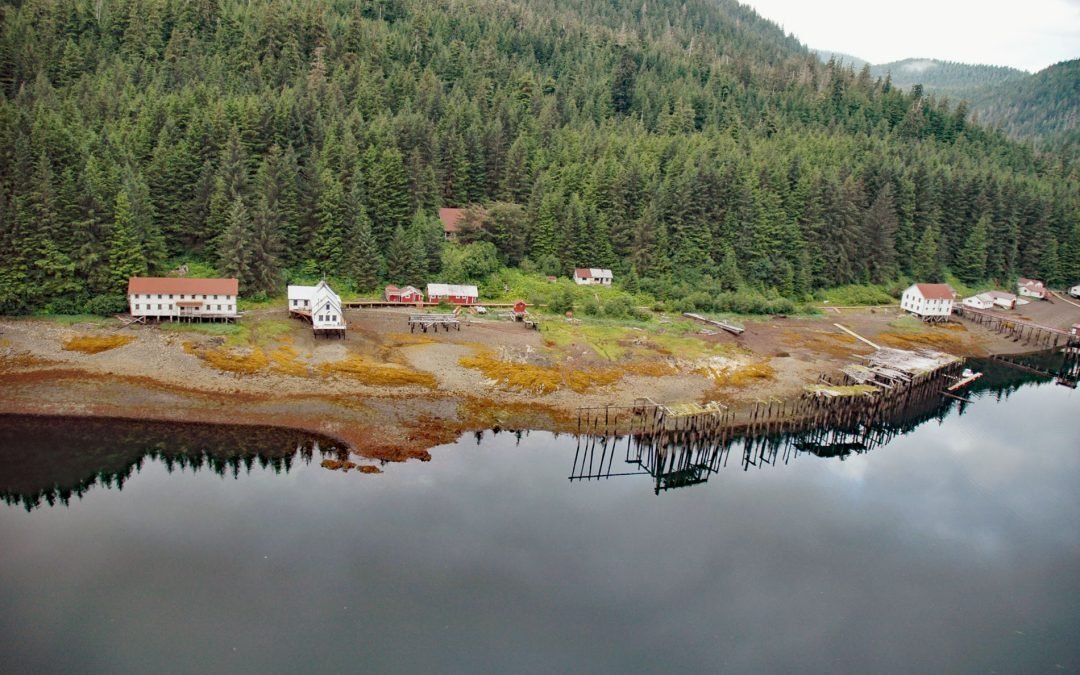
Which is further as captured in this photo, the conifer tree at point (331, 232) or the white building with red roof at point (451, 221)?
the white building with red roof at point (451, 221)

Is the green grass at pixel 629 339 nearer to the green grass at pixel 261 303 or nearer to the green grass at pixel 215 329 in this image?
the green grass at pixel 261 303

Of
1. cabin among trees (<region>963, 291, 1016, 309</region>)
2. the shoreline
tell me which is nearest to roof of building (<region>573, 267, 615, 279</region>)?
the shoreline

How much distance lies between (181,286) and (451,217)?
3510 cm

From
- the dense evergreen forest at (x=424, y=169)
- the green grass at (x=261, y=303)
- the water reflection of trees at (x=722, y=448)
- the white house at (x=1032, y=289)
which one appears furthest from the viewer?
the white house at (x=1032, y=289)

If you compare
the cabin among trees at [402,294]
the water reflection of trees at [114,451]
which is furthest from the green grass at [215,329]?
the cabin among trees at [402,294]

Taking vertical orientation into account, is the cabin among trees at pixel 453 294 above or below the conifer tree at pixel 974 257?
below

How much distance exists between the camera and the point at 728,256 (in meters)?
89.9

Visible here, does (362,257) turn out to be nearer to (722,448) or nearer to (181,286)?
(181,286)

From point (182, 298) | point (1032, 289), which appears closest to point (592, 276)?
point (182, 298)

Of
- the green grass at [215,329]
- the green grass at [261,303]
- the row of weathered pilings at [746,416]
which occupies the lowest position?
the row of weathered pilings at [746,416]

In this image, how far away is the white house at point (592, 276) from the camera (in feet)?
276

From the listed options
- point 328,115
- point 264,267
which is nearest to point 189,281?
point 264,267

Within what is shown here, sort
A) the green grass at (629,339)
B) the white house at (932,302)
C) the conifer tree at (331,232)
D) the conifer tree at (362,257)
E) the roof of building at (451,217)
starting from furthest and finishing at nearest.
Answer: the white house at (932,302) < the roof of building at (451,217) < the conifer tree at (331,232) < the conifer tree at (362,257) < the green grass at (629,339)

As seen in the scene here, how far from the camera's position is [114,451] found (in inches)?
1726
